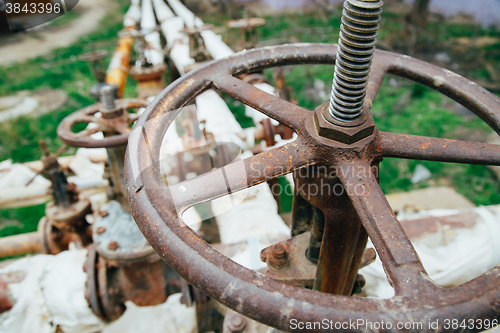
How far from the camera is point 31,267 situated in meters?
1.48

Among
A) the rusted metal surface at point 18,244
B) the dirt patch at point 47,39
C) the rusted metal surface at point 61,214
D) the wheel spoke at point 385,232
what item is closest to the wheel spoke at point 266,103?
the wheel spoke at point 385,232

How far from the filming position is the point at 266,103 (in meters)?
0.89

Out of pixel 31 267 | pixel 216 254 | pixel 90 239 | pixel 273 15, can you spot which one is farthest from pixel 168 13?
pixel 216 254

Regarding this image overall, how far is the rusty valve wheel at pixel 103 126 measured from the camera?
1394mm

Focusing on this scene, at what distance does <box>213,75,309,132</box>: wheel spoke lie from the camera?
0.84m

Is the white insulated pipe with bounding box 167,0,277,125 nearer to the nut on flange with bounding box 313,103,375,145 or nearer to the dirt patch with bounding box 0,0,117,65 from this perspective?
the nut on flange with bounding box 313,103,375,145

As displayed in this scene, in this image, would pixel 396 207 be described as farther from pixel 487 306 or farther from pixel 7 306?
pixel 7 306

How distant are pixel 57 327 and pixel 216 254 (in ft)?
5.02

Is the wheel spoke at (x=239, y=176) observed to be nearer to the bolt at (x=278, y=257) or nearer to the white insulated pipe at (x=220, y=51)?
the bolt at (x=278, y=257)

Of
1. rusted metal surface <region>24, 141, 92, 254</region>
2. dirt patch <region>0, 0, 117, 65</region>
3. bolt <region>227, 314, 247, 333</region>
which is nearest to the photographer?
bolt <region>227, 314, 247, 333</region>

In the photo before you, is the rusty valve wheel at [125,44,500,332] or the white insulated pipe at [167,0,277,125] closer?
the rusty valve wheel at [125,44,500,332]

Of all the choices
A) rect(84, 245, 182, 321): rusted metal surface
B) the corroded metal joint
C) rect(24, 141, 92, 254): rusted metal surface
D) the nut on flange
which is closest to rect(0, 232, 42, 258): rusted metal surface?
rect(24, 141, 92, 254): rusted metal surface

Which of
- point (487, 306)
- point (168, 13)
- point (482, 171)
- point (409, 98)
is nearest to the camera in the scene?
point (487, 306)

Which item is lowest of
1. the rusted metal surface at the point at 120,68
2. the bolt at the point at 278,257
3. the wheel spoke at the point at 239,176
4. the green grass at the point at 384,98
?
the green grass at the point at 384,98
